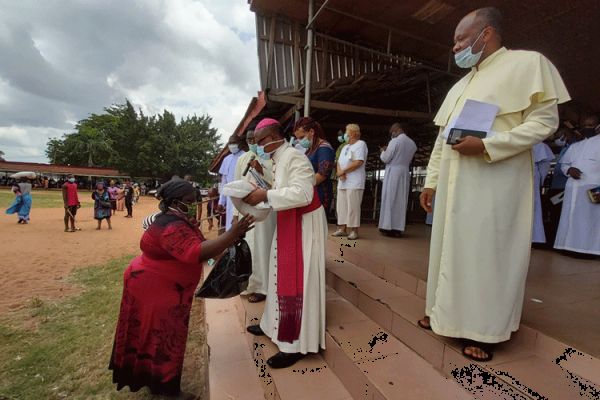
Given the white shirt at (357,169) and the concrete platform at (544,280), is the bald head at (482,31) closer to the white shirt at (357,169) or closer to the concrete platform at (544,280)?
the concrete platform at (544,280)

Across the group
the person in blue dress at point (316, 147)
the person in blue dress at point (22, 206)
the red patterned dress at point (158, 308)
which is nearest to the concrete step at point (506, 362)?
the red patterned dress at point (158, 308)

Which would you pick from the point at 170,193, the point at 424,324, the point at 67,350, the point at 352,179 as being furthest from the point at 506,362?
the point at 67,350

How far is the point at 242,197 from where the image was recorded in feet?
6.77

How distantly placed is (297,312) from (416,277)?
1.26m

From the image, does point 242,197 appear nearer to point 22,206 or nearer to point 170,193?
point 170,193

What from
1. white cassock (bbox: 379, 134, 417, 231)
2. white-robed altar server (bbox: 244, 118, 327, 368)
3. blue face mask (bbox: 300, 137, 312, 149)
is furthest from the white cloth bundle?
white cassock (bbox: 379, 134, 417, 231)

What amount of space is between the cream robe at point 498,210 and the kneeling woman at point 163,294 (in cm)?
134

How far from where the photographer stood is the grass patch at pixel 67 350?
2.70 meters

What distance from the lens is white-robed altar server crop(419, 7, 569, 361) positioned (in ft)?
5.59

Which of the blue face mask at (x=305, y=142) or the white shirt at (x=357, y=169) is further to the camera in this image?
the white shirt at (x=357, y=169)

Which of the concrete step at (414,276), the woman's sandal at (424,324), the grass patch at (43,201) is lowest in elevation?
the grass patch at (43,201)

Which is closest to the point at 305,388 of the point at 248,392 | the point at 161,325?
the point at 248,392

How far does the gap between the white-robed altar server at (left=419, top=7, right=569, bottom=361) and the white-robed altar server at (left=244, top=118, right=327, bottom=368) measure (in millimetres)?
802

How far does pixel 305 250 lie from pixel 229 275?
1.92 ft
